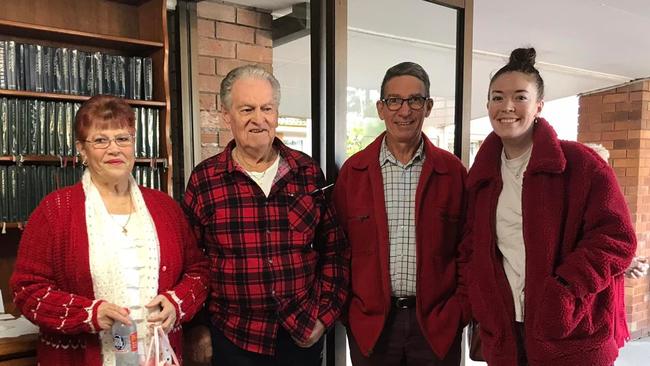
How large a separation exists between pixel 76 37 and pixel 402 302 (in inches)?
65.8

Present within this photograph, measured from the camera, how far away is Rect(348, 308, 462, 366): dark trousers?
5.32ft

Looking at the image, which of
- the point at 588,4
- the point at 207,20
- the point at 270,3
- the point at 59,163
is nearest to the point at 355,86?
the point at 270,3

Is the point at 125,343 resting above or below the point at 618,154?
below

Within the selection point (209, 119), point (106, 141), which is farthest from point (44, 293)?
point (209, 119)

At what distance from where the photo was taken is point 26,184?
1978mm

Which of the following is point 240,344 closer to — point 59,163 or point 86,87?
point 59,163

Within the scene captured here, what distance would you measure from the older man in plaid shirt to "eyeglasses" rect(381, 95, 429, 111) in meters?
0.36

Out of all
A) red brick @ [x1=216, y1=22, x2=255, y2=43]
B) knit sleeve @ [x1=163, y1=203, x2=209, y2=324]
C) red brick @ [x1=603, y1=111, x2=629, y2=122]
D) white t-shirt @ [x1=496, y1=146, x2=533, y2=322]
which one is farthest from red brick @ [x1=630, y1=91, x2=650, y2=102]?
knit sleeve @ [x1=163, y1=203, x2=209, y2=324]

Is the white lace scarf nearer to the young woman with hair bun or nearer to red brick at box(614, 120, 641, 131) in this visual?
the young woman with hair bun

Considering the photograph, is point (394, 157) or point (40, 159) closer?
point (394, 157)

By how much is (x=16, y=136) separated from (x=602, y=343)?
2.09 metres

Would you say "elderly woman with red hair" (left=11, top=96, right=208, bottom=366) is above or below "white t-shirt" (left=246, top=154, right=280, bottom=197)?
below

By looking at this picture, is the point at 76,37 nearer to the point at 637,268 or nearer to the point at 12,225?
the point at 12,225

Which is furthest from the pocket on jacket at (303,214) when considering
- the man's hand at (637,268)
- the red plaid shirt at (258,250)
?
the man's hand at (637,268)
